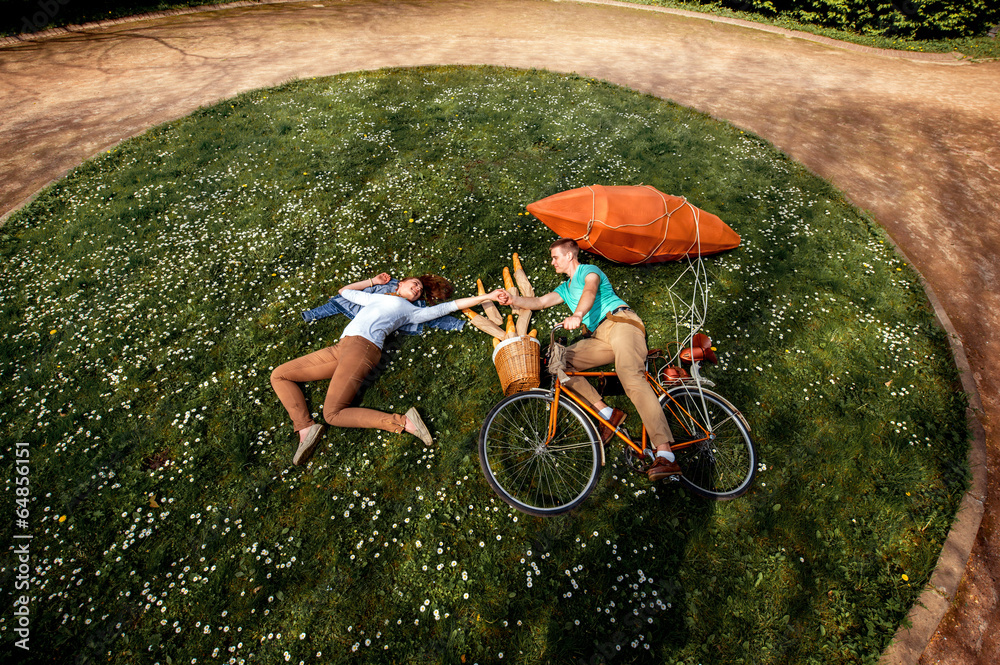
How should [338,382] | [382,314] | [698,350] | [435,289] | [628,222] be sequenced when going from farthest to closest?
1. [628,222]
2. [435,289]
3. [382,314]
4. [338,382]
5. [698,350]

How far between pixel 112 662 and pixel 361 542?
85.6 inches

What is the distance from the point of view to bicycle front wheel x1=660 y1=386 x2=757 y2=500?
16.5 ft

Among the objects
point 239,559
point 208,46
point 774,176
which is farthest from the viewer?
point 208,46

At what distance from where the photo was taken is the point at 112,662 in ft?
13.3

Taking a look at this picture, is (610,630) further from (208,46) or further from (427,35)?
(208,46)

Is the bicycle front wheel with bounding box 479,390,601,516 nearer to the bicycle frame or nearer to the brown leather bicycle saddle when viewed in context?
the bicycle frame

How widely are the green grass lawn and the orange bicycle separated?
28cm

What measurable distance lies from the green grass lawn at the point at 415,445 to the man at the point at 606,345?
2.28 feet

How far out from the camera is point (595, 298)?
5594mm

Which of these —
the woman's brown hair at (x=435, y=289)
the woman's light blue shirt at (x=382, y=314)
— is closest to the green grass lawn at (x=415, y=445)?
the woman's light blue shirt at (x=382, y=314)

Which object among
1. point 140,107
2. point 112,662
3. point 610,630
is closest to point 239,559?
point 112,662

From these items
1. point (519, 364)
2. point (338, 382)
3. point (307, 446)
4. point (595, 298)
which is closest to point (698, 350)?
point (595, 298)

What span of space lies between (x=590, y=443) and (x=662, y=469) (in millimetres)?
754

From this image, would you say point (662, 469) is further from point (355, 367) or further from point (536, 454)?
point (355, 367)
